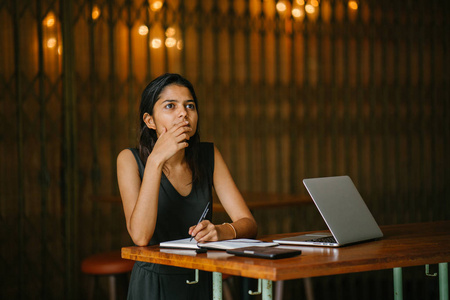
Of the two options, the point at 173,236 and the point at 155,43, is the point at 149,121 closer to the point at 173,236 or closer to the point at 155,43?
the point at 173,236

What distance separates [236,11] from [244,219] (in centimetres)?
253

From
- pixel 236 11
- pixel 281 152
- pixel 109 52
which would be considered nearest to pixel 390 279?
pixel 281 152

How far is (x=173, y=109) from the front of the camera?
2.07 meters

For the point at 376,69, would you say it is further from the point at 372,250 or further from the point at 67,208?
the point at 372,250

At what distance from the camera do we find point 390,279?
4.84 m

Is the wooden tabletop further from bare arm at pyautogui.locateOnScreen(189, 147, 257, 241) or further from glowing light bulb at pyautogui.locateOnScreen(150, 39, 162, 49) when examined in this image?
glowing light bulb at pyautogui.locateOnScreen(150, 39, 162, 49)

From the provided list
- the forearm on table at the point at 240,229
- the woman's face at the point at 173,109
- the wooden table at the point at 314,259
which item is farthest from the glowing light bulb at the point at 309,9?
the wooden table at the point at 314,259

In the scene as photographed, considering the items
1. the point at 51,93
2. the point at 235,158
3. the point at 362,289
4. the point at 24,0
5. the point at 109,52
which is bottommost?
the point at 362,289

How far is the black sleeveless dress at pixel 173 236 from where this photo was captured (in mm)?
2014

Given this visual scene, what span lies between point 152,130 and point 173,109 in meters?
0.16

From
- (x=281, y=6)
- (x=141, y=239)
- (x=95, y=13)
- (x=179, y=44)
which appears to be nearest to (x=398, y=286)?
(x=141, y=239)

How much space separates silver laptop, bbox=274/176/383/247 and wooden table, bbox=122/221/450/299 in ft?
0.12

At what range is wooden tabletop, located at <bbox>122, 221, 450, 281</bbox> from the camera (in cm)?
139

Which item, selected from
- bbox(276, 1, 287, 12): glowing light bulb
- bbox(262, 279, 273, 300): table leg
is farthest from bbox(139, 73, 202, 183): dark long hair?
bbox(276, 1, 287, 12): glowing light bulb
